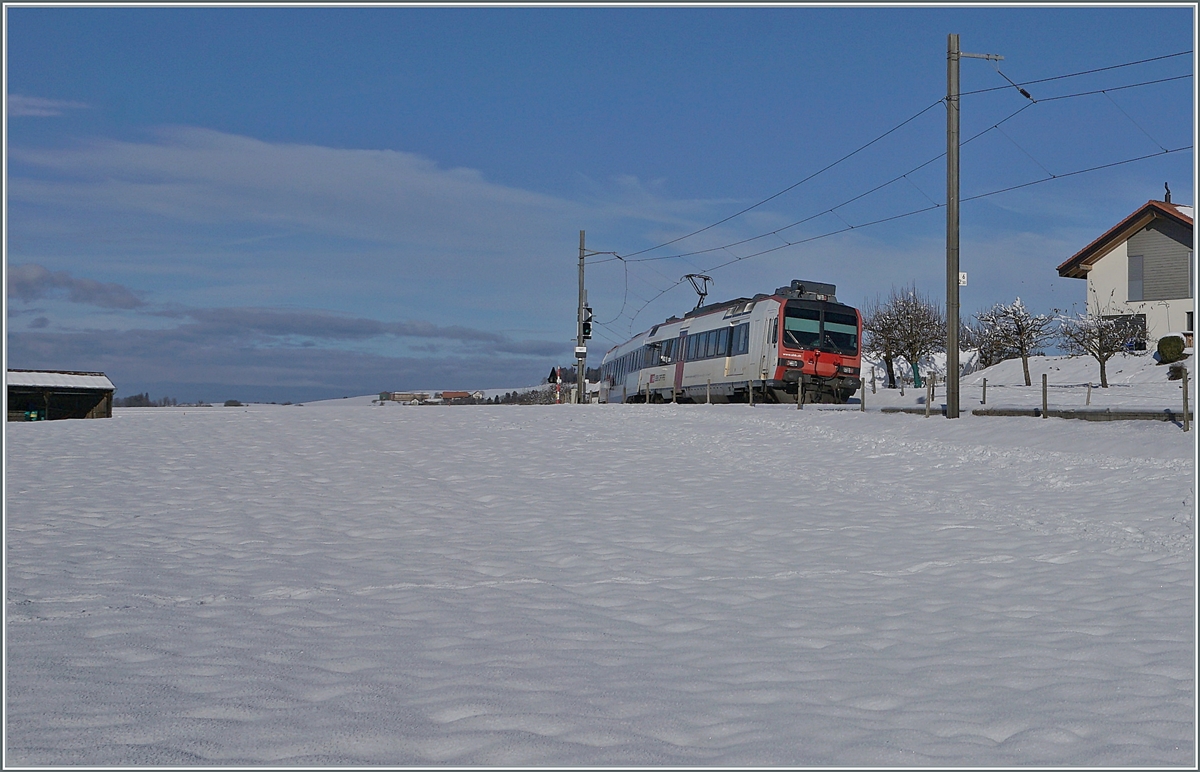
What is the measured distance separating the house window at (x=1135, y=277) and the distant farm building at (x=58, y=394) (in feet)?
151

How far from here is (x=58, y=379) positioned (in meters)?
42.4

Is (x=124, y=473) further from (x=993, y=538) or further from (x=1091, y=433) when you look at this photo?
(x=1091, y=433)

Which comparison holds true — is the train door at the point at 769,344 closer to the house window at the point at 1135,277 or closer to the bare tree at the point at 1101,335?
the bare tree at the point at 1101,335

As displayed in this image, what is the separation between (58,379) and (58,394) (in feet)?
Result: 2.58

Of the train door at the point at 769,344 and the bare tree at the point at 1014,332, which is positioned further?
the bare tree at the point at 1014,332

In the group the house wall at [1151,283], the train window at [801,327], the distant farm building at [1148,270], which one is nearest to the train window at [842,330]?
the train window at [801,327]

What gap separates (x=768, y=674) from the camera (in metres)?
6.15

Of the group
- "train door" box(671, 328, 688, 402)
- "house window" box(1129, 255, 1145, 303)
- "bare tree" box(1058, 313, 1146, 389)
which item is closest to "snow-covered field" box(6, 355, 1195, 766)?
"train door" box(671, 328, 688, 402)

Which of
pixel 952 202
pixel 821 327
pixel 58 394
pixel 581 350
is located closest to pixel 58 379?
pixel 58 394

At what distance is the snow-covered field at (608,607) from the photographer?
488cm

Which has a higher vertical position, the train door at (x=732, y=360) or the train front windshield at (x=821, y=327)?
the train front windshield at (x=821, y=327)

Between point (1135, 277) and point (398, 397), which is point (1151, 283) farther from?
point (398, 397)

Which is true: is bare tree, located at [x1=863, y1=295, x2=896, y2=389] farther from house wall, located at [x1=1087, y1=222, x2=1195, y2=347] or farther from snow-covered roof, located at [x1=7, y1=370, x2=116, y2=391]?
snow-covered roof, located at [x1=7, y1=370, x2=116, y2=391]

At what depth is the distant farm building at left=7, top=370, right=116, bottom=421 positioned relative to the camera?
133 ft
